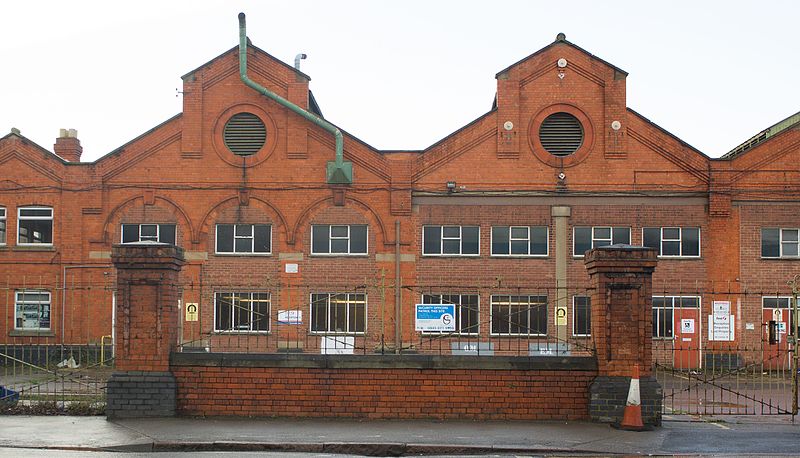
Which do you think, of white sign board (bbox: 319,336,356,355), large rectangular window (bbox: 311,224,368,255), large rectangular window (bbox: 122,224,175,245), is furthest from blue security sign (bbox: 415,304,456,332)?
large rectangular window (bbox: 122,224,175,245)

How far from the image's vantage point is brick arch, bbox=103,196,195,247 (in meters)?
32.9

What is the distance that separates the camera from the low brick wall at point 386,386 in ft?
50.2

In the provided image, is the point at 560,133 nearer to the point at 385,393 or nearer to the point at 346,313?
the point at 346,313

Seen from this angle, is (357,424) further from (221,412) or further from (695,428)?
(695,428)

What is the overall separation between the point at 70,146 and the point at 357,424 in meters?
26.4

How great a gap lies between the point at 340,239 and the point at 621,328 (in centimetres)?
1863

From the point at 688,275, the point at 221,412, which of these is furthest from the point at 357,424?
the point at 688,275

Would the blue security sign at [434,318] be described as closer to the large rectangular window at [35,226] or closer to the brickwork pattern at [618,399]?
the brickwork pattern at [618,399]

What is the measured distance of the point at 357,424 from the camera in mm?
14953

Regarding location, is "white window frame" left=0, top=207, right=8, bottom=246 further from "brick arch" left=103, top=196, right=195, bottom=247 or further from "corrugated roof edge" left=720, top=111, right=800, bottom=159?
"corrugated roof edge" left=720, top=111, right=800, bottom=159

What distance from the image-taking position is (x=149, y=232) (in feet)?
109

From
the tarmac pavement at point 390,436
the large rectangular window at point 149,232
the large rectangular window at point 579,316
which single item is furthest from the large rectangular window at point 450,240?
the tarmac pavement at point 390,436

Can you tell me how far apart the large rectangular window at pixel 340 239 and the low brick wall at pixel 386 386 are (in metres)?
17.3

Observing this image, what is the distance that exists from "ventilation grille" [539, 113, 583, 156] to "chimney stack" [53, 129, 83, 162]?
59.7 feet
